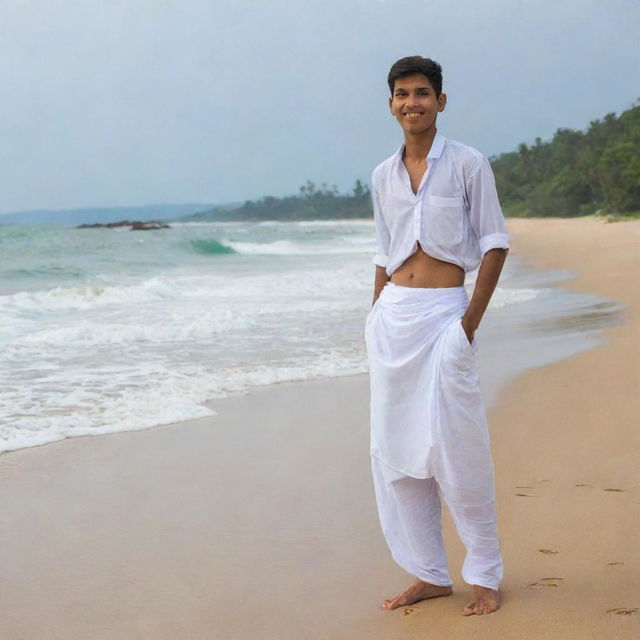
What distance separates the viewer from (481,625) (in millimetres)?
2572

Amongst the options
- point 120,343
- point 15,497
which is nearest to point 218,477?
point 15,497

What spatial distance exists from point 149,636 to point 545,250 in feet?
77.6

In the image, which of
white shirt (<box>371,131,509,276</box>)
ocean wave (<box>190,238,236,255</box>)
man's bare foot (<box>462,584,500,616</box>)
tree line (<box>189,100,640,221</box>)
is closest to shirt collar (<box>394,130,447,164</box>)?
white shirt (<box>371,131,509,276</box>)

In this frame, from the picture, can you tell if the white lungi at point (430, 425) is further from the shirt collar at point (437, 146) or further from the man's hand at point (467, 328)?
the shirt collar at point (437, 146)

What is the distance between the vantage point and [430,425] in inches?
103

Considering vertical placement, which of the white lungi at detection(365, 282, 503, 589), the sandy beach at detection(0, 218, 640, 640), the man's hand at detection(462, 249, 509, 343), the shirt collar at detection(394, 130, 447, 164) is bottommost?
the sandy beach at detection(0, 218, 640, 640)

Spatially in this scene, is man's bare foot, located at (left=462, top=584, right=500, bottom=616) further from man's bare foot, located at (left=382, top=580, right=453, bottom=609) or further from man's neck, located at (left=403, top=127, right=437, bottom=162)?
man's neck, located at (left=403, top=127, right=437, bottom=162)

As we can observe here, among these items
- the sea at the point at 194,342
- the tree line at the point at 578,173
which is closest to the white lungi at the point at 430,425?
the sea at the point at 194,342

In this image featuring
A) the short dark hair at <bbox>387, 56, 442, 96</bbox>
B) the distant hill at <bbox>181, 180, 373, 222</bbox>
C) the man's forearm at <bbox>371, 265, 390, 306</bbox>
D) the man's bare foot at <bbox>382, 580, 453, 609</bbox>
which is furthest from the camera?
the distant hill at <bbox>181, 180, 373, 222</bbox>

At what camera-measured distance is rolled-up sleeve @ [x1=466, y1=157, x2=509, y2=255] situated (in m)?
2.62

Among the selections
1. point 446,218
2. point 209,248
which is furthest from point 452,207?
point 209,248

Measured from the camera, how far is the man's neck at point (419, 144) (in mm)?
2701

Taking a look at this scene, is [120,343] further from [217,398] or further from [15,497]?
[15,497]

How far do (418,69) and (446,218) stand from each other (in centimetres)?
47
